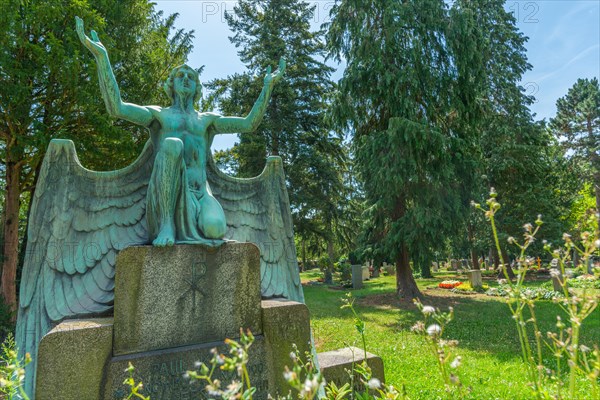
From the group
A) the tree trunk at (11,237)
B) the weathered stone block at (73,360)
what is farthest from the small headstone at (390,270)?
the weathered stone block at (73,360)

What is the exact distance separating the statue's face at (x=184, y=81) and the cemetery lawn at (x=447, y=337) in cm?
268

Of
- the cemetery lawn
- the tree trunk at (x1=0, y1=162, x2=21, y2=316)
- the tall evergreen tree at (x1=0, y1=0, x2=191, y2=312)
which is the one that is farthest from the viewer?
the tree trunk at (x1=0, y1=162, x2=21, y2=316)

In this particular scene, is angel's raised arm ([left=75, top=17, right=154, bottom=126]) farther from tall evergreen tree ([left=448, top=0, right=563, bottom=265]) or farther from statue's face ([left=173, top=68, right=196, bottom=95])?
tall evergreen tree ([left=448, top=0, right=563, bottom=265])

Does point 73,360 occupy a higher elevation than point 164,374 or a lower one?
higher

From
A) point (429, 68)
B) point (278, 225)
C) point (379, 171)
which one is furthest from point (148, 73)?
point (278, 225)

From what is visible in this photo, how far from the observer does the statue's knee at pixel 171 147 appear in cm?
324

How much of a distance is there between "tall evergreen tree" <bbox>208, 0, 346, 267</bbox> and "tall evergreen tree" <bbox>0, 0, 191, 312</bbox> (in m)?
6.44

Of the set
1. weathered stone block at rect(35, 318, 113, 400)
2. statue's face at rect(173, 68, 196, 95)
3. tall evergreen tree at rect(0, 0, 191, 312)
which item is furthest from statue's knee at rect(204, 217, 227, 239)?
tall evergreen tree at rect(0, 0, 191, 312)

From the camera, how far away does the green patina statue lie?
323cm

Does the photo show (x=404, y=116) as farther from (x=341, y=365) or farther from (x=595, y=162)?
(x=595, y=162)

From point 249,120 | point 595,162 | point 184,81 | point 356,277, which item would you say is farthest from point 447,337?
point 595,162

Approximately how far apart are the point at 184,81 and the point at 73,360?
97.1 inches

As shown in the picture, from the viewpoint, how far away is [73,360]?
2529 mm

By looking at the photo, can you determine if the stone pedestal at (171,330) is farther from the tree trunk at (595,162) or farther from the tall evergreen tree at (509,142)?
the tree trunk at (595,162)
